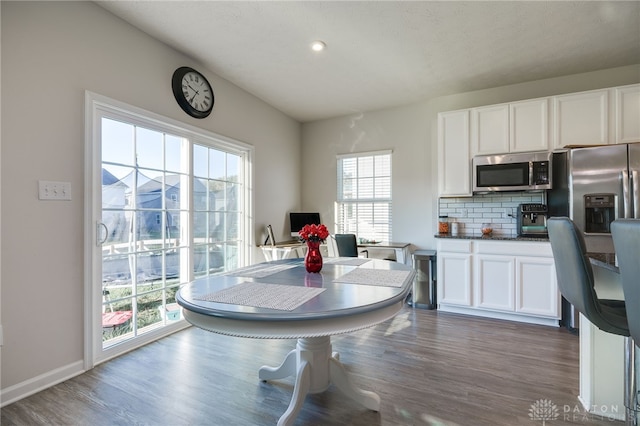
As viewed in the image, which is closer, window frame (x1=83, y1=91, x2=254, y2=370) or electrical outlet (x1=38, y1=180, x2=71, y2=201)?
electrical outlet (x1=38, y1=180, x2=71, y2=201)

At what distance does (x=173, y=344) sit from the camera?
2.58 meters

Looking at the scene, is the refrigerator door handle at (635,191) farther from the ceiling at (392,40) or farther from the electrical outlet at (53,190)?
the electrical outlet at (53,190)

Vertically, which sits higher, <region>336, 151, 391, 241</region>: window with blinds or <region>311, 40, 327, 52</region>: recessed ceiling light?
<region>311, 40, 327, 52</region>: recessed ceiling light

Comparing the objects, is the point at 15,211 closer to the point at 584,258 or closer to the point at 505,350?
the point at 584,258

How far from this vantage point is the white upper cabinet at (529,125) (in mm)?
3164

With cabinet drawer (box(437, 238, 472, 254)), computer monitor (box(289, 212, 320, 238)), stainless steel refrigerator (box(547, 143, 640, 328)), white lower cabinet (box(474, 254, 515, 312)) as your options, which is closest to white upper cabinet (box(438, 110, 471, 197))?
cabinet drawer (box(437, 238, 472, 254))

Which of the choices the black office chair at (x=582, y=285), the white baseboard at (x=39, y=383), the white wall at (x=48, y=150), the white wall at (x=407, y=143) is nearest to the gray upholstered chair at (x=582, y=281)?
the black office chair at (x=582, y=285)

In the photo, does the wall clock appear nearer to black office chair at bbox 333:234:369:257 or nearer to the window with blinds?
black office chair at bbox 333:234:369:257

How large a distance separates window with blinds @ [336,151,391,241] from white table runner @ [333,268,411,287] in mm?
2625

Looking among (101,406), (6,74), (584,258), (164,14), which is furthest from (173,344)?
(584,258)

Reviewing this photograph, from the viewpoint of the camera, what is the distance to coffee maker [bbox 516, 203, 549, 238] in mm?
3250

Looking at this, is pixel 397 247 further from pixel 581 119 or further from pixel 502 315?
pixel 581 119

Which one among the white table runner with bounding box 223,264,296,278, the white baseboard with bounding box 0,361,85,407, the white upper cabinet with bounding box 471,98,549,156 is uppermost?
the white upper cabinet with bounding box 471,98,549,156

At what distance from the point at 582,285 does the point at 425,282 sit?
2431 millimetres
